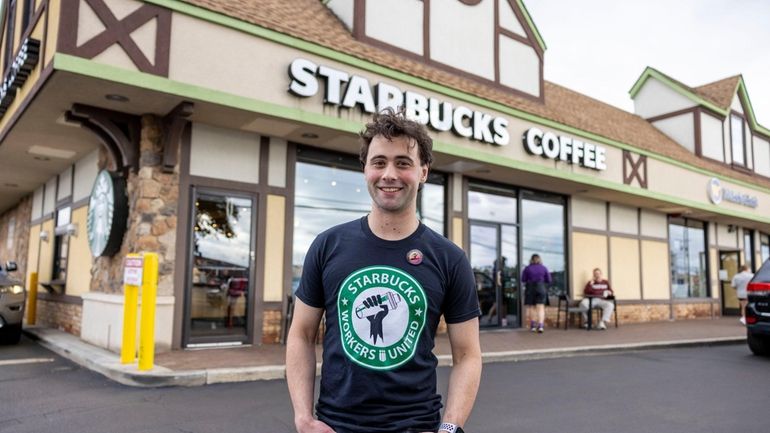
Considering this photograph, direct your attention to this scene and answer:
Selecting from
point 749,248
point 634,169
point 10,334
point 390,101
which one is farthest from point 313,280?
point 749,248

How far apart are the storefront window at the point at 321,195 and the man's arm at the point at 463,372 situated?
7.62 metres

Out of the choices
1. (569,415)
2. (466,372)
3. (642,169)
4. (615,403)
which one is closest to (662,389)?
(615,403)

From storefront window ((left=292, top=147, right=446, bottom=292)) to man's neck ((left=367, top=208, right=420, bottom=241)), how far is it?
300 inches

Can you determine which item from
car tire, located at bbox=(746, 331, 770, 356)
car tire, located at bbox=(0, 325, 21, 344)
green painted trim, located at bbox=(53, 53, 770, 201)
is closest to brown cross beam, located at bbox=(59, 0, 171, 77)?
green painted trim, located at bbox=(53, 53, 770, 201)

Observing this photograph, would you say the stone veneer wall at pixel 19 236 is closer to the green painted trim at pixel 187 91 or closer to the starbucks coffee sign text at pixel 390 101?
the green painted trim at pixel 187 91

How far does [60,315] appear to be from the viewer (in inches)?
425

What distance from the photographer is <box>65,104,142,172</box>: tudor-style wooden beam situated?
7816 millimetres

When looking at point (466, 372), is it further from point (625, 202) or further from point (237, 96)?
point (625, 202)

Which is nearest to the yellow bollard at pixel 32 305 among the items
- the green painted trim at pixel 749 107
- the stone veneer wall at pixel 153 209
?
the stone veneer wall at pixel 153 209

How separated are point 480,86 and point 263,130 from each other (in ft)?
16.2

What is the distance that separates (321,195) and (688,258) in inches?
513

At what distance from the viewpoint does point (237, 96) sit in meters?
7.61

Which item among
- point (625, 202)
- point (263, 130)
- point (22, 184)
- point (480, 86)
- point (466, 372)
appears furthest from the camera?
point (625, 202)

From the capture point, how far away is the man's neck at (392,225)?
192 cm
